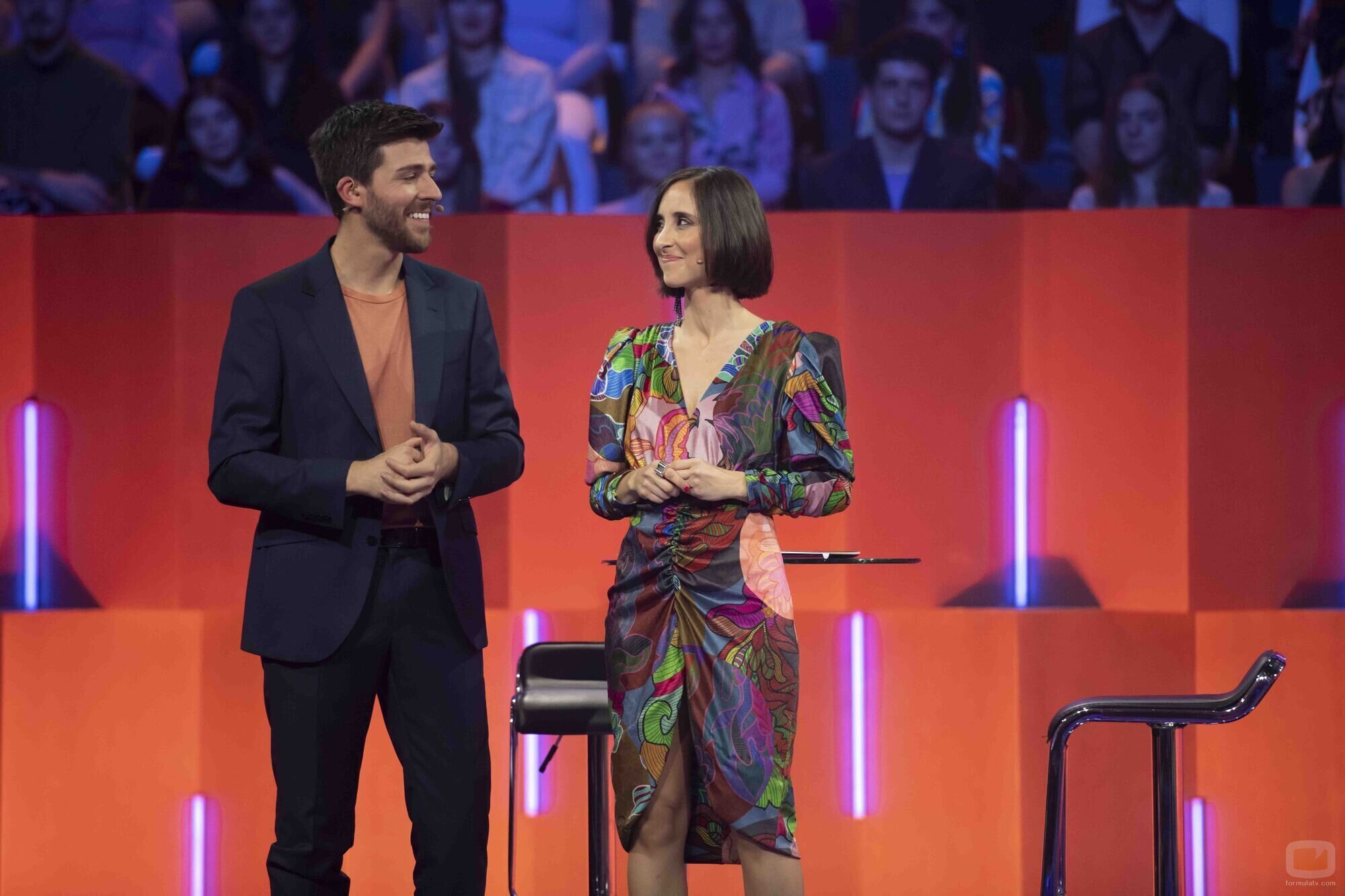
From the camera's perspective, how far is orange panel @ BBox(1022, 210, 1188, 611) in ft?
12.3

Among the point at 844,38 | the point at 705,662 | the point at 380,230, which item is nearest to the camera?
the point at 705,662

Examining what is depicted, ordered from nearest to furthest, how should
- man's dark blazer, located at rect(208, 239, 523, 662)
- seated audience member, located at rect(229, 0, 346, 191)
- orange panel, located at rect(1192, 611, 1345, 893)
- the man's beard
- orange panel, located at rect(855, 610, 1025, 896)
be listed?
1. man's dark blazer, located at rect(208, 239, 523, 662)
2. the man's beard
3. orange panel, located at rect(1192, 611, 1345, 893)
4. orange panel, located at rect(855, 610, 1025, 896)
5. seated audience member, located at rect(229, 0, 346, 191)

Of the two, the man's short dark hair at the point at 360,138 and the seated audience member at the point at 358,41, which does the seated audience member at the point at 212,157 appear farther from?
the man's short dark hair at the point at 360,138

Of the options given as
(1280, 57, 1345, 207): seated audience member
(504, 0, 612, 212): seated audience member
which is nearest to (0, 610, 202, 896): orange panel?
(504, 0, 612, 212): seated audience member

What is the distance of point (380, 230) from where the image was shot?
236 centimetres

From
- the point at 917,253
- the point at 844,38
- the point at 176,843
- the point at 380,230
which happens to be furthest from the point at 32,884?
the point at 844,38

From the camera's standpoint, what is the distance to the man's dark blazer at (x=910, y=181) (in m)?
3.90

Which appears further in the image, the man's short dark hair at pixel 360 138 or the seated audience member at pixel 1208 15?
the seated audience member at pixel 1208 15

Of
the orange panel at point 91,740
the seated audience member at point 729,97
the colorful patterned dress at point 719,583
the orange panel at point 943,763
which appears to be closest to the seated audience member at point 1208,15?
the seated audience member at point 729,97

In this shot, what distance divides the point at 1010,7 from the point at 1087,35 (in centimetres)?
24

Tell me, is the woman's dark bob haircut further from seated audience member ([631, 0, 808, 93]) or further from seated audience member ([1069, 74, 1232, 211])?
seated audience member ([1069, 74, 1232, 211])

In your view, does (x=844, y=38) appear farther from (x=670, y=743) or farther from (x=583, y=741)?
(x=670, y=743)

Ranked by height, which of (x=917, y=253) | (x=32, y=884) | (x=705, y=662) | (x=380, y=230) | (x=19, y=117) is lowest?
(x=32, y=884)

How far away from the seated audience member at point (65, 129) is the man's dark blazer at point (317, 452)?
6.07ft
